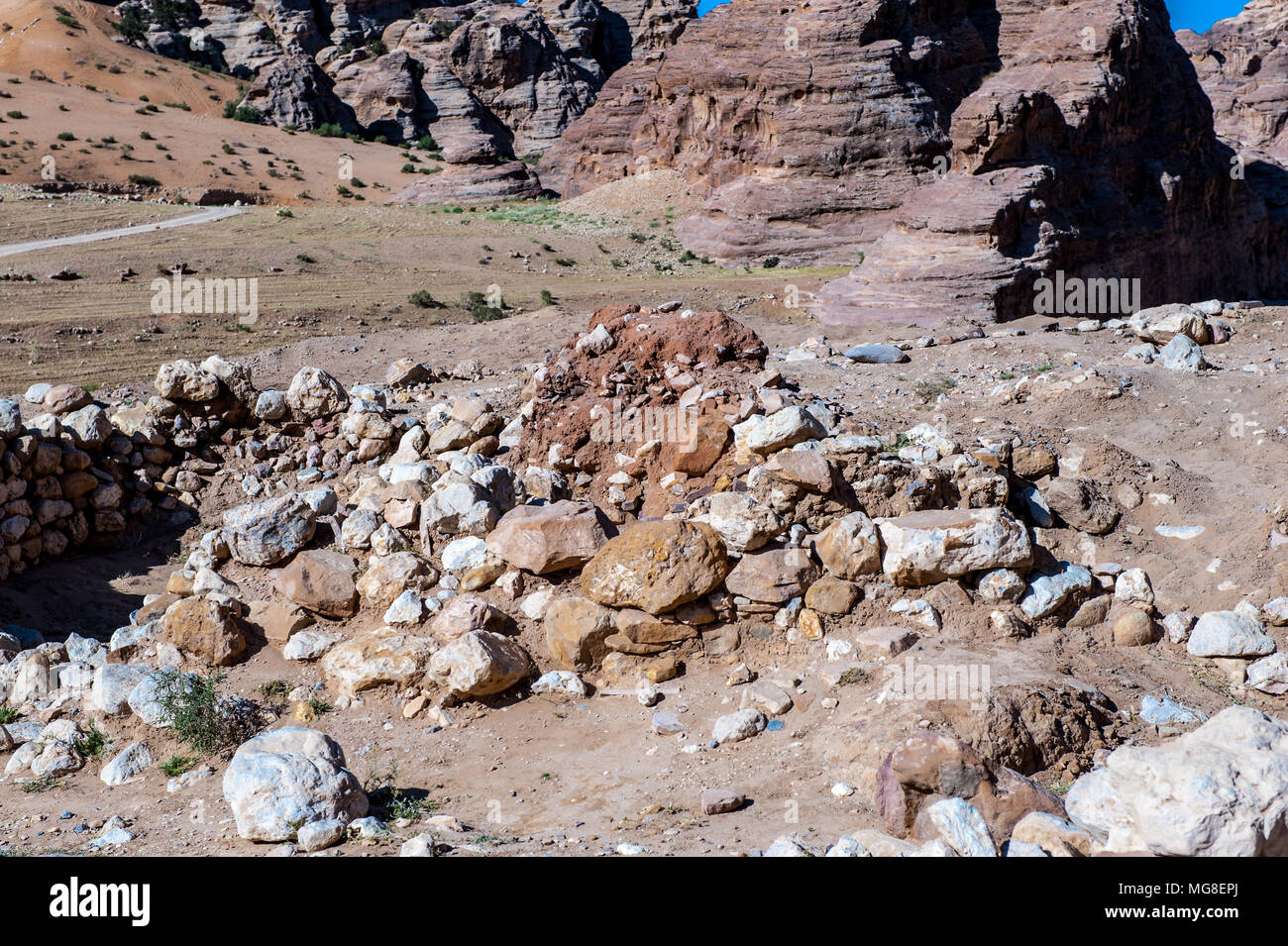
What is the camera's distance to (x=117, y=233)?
22219mm

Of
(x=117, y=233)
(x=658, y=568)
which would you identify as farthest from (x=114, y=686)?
(x=117, y=233)

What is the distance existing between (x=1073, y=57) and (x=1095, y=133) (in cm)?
219

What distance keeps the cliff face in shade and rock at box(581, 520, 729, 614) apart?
1245 centimetres

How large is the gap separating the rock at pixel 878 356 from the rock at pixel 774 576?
609 centimetres

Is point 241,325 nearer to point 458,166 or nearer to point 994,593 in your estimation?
point 994,593

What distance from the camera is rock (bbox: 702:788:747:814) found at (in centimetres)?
406

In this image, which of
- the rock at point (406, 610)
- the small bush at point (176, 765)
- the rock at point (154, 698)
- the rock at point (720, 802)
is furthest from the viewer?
the rock at point (406, 610)

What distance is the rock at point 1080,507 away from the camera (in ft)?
21.3

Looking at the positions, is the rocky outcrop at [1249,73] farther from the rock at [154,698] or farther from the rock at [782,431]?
the rock at [154,698]

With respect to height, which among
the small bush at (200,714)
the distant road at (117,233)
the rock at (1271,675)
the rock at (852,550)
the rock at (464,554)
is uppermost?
the distant road at (117,233)

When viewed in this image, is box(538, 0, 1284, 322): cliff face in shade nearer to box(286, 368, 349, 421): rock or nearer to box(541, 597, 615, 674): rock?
box(286, 368, 349, 421): rock

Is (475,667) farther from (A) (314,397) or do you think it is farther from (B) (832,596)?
(A) (314,397)

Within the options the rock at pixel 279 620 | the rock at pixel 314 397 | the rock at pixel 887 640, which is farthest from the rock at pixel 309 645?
the rock at pixel 314 397

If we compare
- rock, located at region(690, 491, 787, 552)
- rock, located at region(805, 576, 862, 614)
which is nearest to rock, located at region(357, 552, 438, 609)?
rock, located at region(690, 491, 787, 552)
